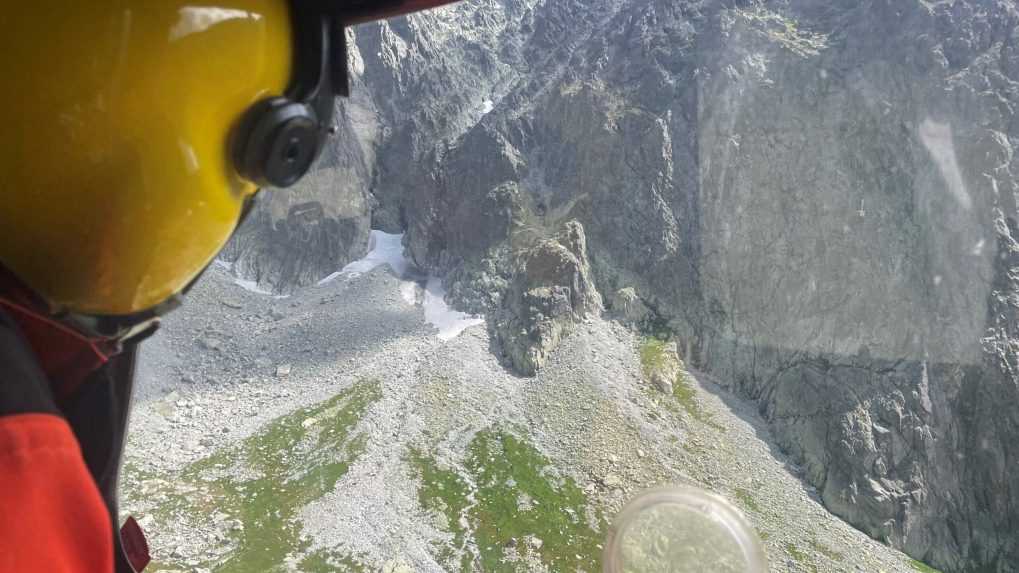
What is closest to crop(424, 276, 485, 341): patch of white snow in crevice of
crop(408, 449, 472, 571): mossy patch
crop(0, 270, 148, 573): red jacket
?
crop(408, 449, 472, 571): mossy patch

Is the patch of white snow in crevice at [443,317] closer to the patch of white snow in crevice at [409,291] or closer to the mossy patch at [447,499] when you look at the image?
the patch of white snow in crevice at [409,291]

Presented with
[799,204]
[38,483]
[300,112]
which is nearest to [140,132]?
[300,112]

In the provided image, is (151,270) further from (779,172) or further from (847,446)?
(779,172)

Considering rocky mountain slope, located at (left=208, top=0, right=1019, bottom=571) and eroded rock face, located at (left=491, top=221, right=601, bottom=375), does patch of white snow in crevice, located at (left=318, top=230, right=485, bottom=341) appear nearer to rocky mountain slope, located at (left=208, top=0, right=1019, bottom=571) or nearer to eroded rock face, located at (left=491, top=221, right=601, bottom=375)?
rocky mountain slope, located at (left=208, top=0, right=1019, bottom=571)

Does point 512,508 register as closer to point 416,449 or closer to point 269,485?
point 416,449

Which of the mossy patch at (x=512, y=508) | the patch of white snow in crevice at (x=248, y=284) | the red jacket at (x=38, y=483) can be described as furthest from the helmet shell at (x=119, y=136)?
the patch of white snow in crevice at (x=248, y=284)

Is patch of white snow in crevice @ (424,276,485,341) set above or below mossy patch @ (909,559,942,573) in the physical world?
above
